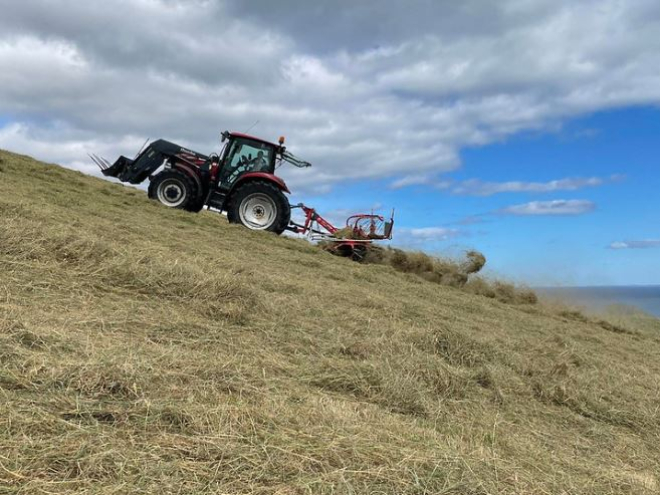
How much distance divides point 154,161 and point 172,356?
9.26 metres

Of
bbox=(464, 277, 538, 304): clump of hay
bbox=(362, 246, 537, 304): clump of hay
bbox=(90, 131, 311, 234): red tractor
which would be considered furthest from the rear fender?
bbox=(464, 277, 538, 304): clump of hay

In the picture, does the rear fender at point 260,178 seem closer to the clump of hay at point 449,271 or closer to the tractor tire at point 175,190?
the tractor tire at point 175,190

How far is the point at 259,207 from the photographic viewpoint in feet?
36.0

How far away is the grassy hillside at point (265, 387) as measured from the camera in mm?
2115

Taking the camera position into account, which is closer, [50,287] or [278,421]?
[278,421]

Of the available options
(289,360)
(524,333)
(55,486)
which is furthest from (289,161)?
(55,486)

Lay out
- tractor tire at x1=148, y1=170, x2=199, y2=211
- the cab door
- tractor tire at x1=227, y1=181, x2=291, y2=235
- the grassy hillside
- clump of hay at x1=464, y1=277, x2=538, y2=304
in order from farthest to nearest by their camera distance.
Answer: clump of hay at x1=464, y1=277, x2=538, y2=304 < the cab door < tractor tire at x1=148, y1=170, x2=199, y2=211 < tractor tire at x1=227, y1=181, x2=291, y2=235 < the grassy hillside

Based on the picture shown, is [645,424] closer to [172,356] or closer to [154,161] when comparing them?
[172,356]

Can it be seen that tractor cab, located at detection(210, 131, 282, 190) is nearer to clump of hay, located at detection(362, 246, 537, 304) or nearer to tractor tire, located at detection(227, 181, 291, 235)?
tractor tire, located at detection(227, 181, 291, 235)

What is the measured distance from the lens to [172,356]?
324 centimetres

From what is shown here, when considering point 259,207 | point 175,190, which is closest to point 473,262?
point 259,207

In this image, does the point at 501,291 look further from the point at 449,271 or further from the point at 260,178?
the point at 260,178

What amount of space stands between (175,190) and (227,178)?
112 cm

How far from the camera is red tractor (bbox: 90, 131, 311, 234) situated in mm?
10914
